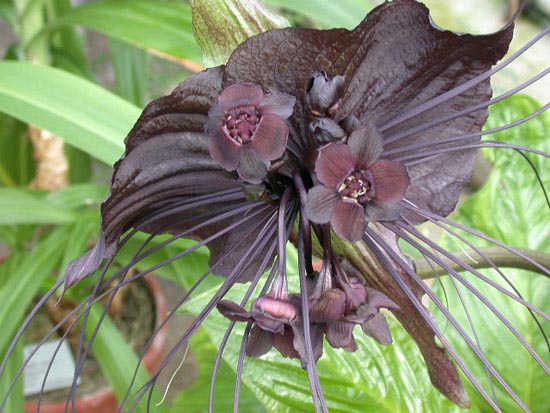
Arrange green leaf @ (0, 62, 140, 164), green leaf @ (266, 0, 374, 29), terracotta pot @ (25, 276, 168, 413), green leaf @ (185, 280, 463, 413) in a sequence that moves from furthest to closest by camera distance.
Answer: terracotta pot @ (25, 276, 168, 413) → green leaf @ (266, 0, 374, 29) → green leaf @ (0, 62, 140, 164) → green leaf @ (185, 280, 463, 413)

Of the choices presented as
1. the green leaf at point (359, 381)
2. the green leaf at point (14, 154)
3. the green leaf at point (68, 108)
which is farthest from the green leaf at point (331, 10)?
the green leaf at point (14, 154)

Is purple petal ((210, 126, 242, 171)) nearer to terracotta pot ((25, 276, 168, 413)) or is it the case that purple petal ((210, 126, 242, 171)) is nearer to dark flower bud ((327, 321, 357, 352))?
dark flower bud ((327, 321, 357, 352))

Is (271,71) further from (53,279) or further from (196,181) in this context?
(53,279)

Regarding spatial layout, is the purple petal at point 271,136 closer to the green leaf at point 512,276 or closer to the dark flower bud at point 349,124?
the dark flower bud at point 349,124

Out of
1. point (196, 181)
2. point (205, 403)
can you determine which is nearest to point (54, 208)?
point (205, 403)

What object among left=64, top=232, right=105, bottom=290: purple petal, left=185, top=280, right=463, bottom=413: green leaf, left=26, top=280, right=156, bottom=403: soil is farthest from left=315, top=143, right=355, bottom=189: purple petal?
left=26, top=280, right=156, bottom=403: soil

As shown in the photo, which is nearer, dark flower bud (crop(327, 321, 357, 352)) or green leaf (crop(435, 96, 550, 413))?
dark flower bud (crop(327, 321, 357, 352))

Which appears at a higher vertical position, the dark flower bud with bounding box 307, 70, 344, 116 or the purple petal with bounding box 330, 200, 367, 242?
the dark flower bud with bounding box 307, 70, 344, 116
